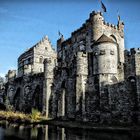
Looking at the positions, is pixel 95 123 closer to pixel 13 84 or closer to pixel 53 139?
pixel 53 139

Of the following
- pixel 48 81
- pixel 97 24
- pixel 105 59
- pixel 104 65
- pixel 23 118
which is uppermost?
pixel 97 24

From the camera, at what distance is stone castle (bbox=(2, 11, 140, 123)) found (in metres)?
29.4

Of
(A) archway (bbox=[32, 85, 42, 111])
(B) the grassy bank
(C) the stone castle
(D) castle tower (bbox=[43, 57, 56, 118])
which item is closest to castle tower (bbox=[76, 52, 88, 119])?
(C) the stone castle

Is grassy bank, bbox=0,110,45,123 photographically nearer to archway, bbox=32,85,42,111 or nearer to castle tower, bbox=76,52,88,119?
castle tower, bbox=76,52,88,119

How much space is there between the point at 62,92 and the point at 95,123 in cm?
1017

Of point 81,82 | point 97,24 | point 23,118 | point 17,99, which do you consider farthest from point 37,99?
point 97,24

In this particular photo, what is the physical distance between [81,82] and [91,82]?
4.86 feet

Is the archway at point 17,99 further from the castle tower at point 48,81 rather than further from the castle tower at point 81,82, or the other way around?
the castle tower at point 81,82

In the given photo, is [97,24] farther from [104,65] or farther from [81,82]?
[81,82]

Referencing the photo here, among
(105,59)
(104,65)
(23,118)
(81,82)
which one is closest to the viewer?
(104,65)

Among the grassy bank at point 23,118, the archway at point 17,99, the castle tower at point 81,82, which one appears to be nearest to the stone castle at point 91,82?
the castle tower at point 81,82

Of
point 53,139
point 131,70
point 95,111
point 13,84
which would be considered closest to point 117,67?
point 131,70

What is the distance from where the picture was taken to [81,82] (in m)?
34.5

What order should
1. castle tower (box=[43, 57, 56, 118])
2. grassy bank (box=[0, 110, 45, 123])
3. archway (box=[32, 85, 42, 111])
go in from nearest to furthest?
1. grassy bank (box=[0, 110, 45, 123])
2. castle tower (box=[43, 57, 56, 118])
3. archway (box=[32, 85, 42, 111])
